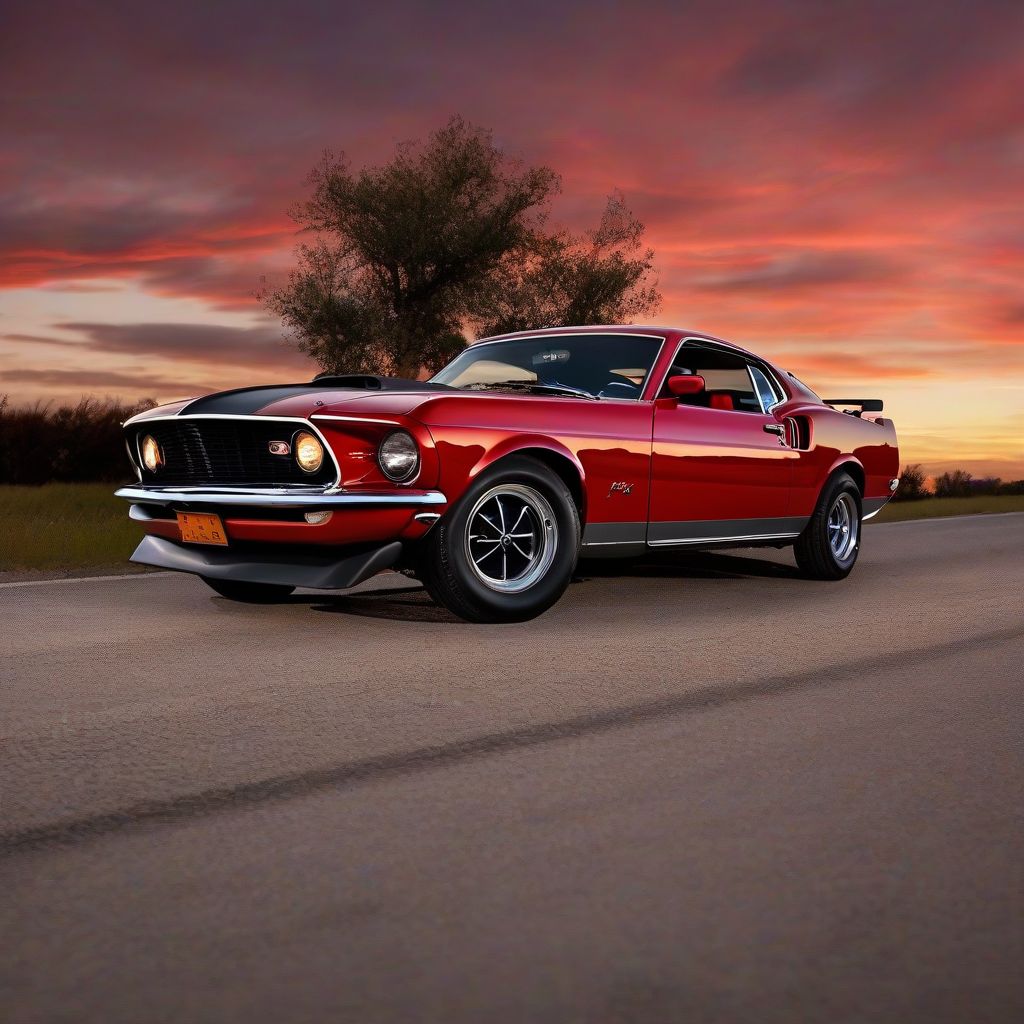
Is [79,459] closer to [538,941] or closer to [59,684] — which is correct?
[59,684]

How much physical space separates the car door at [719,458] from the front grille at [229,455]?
2171mm

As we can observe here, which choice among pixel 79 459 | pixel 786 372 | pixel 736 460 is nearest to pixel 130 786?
pixel 736 460

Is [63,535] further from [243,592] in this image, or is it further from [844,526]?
[844,526]

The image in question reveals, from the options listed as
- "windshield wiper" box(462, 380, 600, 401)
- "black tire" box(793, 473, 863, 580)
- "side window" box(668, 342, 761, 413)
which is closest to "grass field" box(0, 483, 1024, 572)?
"windshield wiper" box(462, 380, 600, 401)

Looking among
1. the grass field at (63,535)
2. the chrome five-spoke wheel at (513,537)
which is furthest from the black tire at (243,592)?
the grass field at (63,535)

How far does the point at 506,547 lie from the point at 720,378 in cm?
276

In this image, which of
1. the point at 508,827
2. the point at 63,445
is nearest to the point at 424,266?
the point at 63,445

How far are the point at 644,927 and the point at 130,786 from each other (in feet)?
5.47

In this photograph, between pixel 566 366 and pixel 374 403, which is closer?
pixel 374 403

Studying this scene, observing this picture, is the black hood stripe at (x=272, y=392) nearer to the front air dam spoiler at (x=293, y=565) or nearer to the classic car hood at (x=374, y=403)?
the classic car hood at (x=374, y=403)

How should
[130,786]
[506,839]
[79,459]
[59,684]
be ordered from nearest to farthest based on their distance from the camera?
[506,839], [130,786], [59,684], [79,459]

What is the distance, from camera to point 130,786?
367 cm

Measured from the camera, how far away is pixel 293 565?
21.4 ft

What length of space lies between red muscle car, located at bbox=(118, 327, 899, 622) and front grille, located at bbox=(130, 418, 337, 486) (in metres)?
0.01
